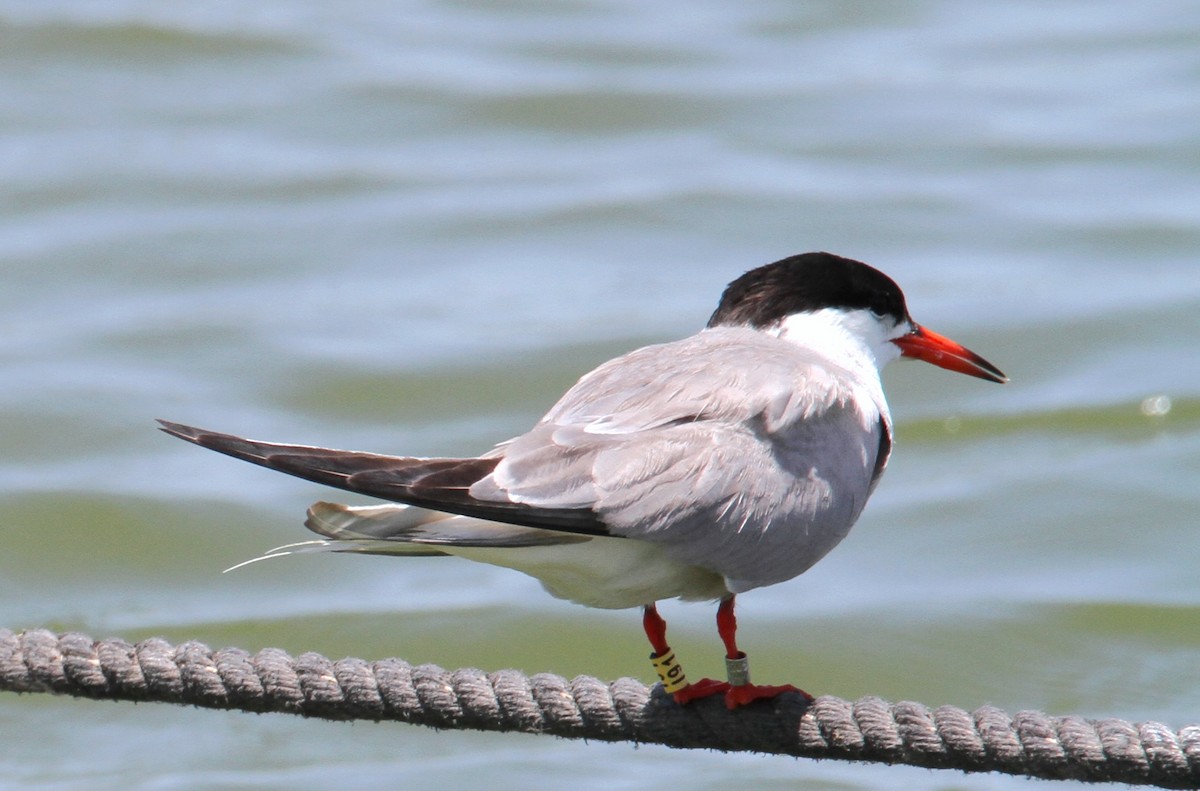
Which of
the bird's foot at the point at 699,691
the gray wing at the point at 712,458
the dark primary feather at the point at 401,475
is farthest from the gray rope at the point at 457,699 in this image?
the dark primary feather at the point at 401,475

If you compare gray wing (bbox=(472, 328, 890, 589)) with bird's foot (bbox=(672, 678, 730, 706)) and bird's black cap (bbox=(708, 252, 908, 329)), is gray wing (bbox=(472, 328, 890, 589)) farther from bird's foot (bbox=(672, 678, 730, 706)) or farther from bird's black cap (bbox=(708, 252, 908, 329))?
bird's black cap (bbox=(708, 252, 908, 329))

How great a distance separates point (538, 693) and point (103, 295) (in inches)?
279

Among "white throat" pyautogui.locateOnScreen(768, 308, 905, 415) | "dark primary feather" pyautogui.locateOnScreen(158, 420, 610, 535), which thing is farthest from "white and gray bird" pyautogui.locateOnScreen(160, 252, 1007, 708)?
"white throat" pyautogui.locateOnScreen(768, 308, 905, 415)

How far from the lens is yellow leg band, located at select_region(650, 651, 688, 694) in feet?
13.5

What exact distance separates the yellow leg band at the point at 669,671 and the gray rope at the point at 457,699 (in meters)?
0.04

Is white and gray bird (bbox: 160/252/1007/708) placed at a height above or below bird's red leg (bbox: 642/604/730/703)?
above

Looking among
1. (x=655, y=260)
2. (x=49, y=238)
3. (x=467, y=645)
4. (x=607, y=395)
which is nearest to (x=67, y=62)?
(x=49, y=238)

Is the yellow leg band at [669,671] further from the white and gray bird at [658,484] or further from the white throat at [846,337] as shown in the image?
the white throat at [846,337]

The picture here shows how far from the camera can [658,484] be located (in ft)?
13.0

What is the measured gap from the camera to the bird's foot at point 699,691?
4141 mm

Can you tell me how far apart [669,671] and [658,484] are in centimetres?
45

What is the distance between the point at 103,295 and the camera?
34.4ft

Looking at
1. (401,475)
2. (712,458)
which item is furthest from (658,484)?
(401,475)

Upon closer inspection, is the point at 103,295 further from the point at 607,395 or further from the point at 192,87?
the point at 607,395
